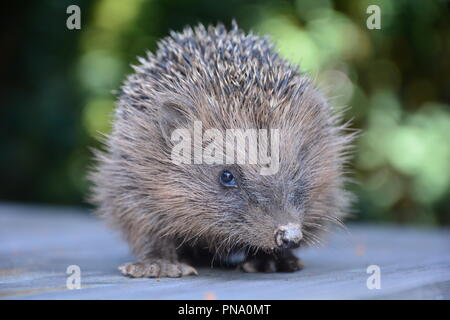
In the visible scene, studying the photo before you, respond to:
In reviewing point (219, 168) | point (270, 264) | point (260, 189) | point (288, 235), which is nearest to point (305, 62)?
point (270, 264)

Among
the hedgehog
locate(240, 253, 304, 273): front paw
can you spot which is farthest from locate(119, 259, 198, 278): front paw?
locate(240, 253, 304, 273): front paw

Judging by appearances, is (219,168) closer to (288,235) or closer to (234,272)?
(288,235)

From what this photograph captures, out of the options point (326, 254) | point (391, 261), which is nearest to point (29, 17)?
point (326, 254)

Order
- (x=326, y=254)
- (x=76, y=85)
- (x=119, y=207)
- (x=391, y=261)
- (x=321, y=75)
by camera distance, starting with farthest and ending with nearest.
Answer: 1. (x=76, y=85)
2. (x=321, y=75)
3. (x=326, y=254)
4. (x=391, y=261)
5. (x=119, y=207)

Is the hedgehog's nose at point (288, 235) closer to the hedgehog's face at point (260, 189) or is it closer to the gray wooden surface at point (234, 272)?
the hedgehog's face at point (260, 189)

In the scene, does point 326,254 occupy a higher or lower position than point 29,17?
lower

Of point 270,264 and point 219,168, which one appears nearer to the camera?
point 219,168
